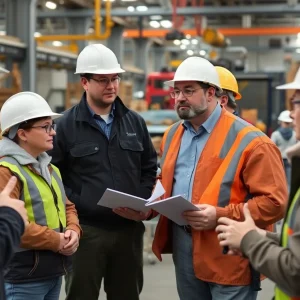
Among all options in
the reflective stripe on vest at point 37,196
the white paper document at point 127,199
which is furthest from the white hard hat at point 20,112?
the white paper document at point 127,199

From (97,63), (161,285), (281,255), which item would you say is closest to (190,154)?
(97,63)

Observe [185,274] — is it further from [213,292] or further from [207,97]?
[207,97]

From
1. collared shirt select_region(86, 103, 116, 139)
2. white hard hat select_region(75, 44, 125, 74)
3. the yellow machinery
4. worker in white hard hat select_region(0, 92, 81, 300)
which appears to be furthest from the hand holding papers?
the yellow machinery

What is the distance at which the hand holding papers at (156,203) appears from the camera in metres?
2.65

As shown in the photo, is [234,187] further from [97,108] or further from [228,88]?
[228,88]

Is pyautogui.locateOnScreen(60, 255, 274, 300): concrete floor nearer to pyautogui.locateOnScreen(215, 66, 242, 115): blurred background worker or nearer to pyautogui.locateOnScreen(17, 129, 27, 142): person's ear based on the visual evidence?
pyautogui.locateOnScreen(215, 66, 242, 115): blurred background worker

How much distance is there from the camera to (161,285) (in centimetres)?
557

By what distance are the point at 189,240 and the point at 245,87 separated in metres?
10.0

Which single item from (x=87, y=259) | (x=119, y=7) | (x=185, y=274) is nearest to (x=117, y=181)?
(x=87, y=259)

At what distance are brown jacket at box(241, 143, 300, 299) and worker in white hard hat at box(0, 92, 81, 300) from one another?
1064 mm

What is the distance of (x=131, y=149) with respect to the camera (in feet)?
11.3

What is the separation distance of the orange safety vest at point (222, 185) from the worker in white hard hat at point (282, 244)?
686mm

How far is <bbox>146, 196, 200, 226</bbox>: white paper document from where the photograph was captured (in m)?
2.62

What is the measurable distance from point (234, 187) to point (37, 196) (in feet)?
2.98
